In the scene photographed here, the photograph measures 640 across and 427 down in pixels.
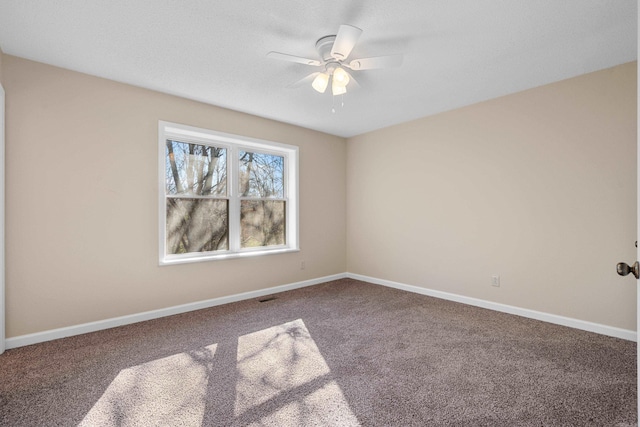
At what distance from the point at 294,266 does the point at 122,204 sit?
7.77 feet

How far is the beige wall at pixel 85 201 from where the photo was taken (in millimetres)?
2615

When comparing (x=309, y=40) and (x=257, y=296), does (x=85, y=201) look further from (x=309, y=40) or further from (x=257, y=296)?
(x=309, y=40)

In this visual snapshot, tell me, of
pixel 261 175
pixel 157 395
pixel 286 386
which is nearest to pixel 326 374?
pixel 286 386

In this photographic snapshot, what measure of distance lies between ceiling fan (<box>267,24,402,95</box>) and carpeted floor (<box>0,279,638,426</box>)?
223 cm

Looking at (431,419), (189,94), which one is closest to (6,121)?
(189,94)

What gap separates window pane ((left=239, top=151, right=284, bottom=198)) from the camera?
13.8 ft

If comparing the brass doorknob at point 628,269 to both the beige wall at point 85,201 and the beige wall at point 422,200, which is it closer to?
the beige wall at point 422,200

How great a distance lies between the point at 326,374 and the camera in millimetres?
2162

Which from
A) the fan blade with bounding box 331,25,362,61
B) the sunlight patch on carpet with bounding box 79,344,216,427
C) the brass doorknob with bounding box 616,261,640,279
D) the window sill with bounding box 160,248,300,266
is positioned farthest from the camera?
the window sill with bounding box 160,248,300,266

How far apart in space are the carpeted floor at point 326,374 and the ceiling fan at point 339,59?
7.33ft

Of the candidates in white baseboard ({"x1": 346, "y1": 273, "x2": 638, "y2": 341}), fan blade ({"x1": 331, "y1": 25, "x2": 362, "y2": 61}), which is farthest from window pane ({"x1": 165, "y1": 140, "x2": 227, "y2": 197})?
white baseboard ({"x1": 346, "y1": 273, "x2": 638, "y2": 341})

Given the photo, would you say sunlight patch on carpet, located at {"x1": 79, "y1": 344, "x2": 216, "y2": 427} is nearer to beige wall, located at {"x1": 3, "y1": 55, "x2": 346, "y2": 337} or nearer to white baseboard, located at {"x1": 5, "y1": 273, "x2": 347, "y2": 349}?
white baseboard, located at {"x1": 5, "y1": 273, "x2": 347, "y2": 349}

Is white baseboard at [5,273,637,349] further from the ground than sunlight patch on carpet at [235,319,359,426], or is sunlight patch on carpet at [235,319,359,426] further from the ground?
white baseboard at [5,273,637,349]

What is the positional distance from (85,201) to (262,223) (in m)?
2.08
